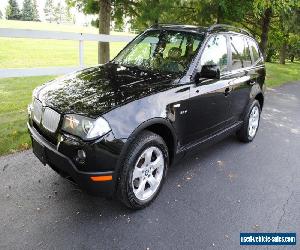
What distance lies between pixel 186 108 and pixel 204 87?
0.50 meters

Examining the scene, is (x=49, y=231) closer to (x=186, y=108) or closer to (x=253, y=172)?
(x=186, y=108)

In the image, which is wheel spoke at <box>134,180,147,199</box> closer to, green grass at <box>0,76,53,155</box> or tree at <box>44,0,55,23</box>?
green grass at <box>0,76,53,155</box>

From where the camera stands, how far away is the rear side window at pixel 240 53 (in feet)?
17.5

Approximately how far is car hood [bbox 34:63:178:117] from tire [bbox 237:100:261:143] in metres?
2.26

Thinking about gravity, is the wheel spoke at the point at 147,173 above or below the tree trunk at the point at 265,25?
below

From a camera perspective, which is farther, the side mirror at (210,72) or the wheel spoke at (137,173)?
the side mirror at (210,72)

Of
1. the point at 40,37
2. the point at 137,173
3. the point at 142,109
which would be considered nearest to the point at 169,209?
the point at 137,173

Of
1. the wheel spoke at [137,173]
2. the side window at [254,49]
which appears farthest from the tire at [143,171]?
the side window at [254,49]

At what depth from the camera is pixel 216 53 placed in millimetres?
4844

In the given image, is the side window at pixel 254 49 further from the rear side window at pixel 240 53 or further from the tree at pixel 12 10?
the tree at pixel 12 10

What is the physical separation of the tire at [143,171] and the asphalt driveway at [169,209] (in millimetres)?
168

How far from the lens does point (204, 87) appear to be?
4504 mm

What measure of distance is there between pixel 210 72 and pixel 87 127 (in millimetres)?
1718

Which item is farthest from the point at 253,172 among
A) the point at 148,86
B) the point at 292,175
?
the point at 148,86
